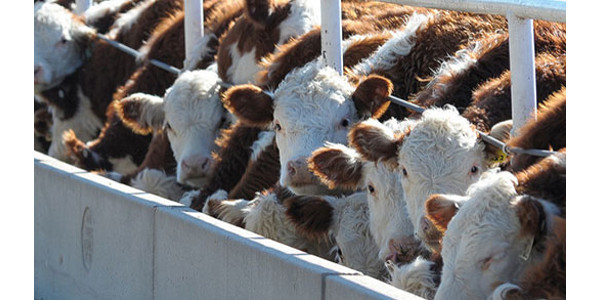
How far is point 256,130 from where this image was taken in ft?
25.3

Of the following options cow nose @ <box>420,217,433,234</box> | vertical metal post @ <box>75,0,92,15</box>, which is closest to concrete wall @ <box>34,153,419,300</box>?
cow nose @ <box>420,217,433,234</box>

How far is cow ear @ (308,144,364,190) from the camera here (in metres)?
6.03

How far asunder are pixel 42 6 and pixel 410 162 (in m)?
6.95

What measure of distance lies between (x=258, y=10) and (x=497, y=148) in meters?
3.12

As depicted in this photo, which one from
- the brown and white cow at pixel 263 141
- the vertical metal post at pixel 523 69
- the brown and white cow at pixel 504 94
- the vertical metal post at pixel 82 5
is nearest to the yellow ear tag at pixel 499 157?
the vertical metal post at pixel 523 69

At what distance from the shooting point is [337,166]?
6070 millimetres

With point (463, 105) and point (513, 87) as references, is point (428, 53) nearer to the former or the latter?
point (463, 105)

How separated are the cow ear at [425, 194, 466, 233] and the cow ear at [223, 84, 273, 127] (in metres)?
2.31

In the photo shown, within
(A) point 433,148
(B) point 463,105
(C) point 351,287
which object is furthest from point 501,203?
(B) point 463,105

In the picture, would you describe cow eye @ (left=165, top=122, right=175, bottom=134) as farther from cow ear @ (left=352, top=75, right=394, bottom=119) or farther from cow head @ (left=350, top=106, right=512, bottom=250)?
cow head @ (left=350, top=106, right=512, bottom=250)

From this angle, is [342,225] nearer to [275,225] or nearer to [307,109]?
[275,225]

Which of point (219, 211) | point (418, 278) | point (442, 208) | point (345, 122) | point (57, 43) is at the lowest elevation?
point (418, 278)

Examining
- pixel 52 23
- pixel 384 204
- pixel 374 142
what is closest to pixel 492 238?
pixel 374 142

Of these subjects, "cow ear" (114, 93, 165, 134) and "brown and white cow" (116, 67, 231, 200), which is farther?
"cow ear" (114, 93, 165, 134)
